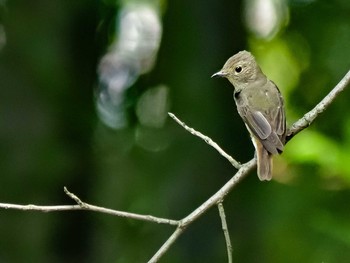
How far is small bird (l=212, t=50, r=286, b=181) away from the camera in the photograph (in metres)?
5.98

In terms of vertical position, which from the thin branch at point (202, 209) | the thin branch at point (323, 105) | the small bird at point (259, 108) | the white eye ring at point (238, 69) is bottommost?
the small bird at point (259, 108)

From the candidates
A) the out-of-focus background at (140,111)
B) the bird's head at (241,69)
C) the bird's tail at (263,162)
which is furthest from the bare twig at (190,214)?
the out-of-focus background at (140,111)

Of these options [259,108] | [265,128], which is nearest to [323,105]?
[265,128]

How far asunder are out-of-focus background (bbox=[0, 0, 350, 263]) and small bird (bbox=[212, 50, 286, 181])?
1435 mm

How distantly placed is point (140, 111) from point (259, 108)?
88.9 inches

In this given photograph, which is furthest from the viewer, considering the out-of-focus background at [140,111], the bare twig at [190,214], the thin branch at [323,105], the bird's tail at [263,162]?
the out-of-focus background at [140,111]

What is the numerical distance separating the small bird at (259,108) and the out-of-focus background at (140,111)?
144cm

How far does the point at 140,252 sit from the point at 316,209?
1.43 meters

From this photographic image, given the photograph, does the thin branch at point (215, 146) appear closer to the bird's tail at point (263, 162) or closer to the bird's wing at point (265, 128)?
the bird's tail at point (263, 162)

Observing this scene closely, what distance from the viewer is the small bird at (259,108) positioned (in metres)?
5.98

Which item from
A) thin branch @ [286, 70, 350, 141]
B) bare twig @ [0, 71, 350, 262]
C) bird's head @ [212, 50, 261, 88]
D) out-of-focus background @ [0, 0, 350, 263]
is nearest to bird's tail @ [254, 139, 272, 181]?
bare twig @ [0, 71, 350, 262]

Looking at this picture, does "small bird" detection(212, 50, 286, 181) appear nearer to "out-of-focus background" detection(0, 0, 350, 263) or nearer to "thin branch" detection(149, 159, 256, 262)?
"thin branch" detection(149, 159, 256, 262)

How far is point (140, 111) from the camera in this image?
8.74 meters

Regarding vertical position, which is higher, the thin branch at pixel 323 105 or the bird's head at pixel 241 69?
the thin branch at pixel 323 105
